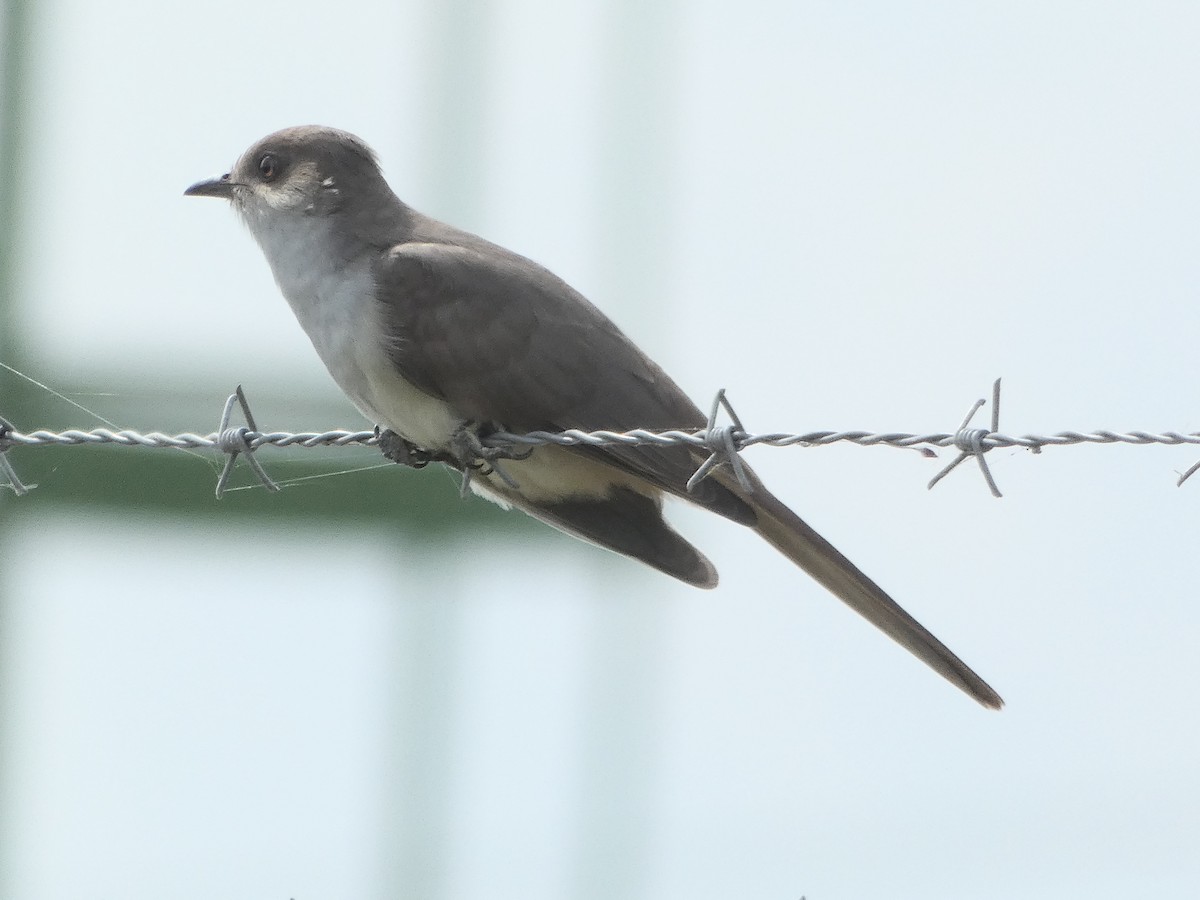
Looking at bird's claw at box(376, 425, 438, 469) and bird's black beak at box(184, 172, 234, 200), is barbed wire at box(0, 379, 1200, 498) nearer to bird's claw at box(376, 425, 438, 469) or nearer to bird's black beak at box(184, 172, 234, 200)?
bird's claw at box(376, 425, 438, 469)

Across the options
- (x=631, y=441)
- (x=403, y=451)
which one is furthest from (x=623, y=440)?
(x=403, y=451)

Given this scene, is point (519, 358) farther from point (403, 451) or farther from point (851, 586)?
point (851, 586)

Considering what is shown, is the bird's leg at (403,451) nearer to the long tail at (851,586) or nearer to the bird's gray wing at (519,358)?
the bird's gray wing at (519,358)

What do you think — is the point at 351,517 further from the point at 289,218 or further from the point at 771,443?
the point at 771,443

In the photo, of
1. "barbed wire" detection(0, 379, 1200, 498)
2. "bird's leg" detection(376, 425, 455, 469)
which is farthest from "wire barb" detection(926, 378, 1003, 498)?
"bird's leg" detection(376, 425, 455, 469)

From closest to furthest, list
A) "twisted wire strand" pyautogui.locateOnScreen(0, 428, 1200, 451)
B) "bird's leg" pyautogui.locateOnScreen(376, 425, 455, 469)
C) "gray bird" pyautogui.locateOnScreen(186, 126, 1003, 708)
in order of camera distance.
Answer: "twisted wire strand" pyautogui.locateOnScreen(0, 428, 1200, 451) < "gray bird" pyautogui.locateOnScreen(186, 126, 1003, 708) < "bird's leg" pyautogui.locateOnScreen(376, 425, 455, 469)
